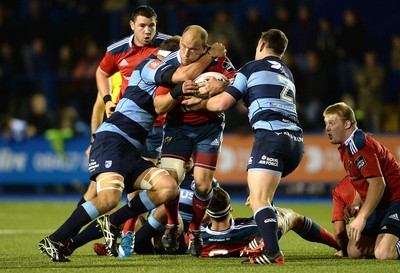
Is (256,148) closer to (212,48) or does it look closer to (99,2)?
(212,48)

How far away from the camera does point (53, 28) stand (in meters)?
19.8

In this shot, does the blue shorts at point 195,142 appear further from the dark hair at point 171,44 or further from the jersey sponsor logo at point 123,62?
the jersey sponsor logo at point 123,62

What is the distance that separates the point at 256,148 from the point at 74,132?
34.9 feet

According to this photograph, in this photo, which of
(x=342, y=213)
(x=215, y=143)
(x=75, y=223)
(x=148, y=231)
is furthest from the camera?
(x=215, y=143)

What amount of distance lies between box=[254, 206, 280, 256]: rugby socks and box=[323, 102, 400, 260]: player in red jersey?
0.71 metres

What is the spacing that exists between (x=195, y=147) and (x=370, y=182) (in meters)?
1.91

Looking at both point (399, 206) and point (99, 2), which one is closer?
point (399, 206)

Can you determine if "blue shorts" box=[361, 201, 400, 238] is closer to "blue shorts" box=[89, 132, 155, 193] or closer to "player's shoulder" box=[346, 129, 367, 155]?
"player's shoulder" box=[346, 129, 367, 155]

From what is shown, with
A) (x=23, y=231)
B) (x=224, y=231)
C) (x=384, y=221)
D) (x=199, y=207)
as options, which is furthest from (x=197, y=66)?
(x=23, y=231)

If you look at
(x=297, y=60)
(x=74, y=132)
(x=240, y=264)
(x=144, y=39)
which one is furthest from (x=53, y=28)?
(x=240, y=264)

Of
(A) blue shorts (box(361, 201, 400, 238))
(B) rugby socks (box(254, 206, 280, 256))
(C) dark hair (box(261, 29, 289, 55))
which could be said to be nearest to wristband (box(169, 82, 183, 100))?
(C) dark hair (box(261, 29, 289, 55))

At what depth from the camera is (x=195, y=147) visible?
877cm

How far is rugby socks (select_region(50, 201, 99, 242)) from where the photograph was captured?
24.4ft

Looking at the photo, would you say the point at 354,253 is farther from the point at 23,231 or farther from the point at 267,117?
the point at 23,231
